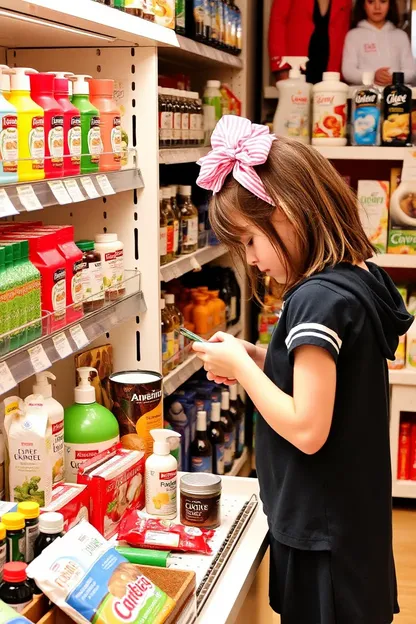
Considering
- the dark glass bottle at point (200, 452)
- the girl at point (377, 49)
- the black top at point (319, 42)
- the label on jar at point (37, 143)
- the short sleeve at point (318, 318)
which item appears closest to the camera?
the short sleeve at point (318, 318)

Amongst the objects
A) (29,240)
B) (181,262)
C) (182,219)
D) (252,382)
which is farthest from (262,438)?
(182,219)

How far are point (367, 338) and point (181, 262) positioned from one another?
1.40 metres

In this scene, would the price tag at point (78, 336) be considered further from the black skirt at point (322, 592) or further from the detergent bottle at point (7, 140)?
the black skirt at point (322, 592)

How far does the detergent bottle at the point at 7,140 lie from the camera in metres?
1.67

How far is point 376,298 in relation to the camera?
1715 millimetres

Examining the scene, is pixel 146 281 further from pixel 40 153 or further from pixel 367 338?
pixel 367 338

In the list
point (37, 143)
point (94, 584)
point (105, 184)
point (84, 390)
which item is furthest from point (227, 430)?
point (94, 584)

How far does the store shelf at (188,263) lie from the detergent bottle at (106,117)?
1.75 feet

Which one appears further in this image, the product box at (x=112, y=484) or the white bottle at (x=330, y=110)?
the white bottle at (x=330, y=110)

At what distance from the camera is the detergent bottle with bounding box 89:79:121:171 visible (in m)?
2.19

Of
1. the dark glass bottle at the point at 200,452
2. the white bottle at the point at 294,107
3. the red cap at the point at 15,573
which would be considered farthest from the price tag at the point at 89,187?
the white bottle at the point at 294,107

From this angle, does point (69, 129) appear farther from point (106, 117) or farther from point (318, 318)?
point (318, 318)

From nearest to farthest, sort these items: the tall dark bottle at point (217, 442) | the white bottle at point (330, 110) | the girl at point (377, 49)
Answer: the tall dark bottle at point (217, 442) → the white bottle at point (330, 110) → the girl at point (377, 49)

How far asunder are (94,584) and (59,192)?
0.84 m
